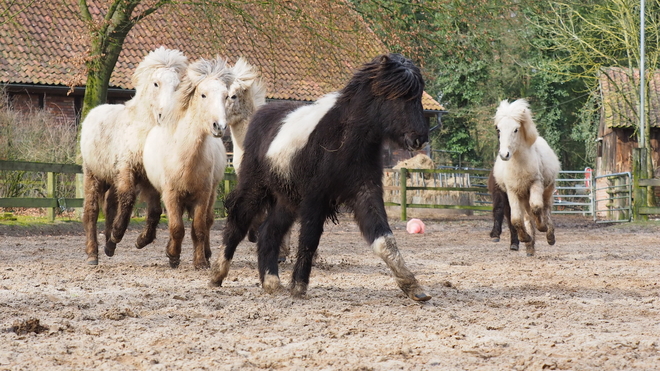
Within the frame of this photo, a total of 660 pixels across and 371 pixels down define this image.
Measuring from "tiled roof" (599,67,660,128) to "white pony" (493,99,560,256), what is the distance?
18561 mm

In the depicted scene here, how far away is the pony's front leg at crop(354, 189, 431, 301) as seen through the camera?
5.53 meters

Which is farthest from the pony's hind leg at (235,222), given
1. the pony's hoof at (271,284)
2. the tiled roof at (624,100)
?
the tiled roof at (624,100)

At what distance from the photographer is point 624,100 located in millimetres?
29562

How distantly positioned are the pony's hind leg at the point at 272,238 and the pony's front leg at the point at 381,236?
0.96 m

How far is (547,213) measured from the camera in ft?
35.0

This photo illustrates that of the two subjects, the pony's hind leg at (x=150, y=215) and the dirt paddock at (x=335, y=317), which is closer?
the dirt paddock at (x=335, y=317)

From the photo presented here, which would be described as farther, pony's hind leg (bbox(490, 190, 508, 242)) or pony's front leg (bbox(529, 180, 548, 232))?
pony's hind leg (bbox(490, 190, 508, 242))

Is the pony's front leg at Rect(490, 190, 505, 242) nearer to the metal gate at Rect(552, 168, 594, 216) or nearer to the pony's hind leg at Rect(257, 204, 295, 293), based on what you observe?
the pony's hind leg at Rect(257, 204, 295, 293)

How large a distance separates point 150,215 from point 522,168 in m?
4.74

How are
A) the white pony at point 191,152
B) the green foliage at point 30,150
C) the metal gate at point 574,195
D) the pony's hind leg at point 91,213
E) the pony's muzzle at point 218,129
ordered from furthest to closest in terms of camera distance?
the metal gate at point 574,195 < the green foliage at point 30,150 < the pony's hind leg at point 91,213 < the white pony at point 191,152 < the pony's muzzle at point 218,129

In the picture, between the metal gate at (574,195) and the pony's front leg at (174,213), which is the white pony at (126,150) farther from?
the metal gate at (574,195)

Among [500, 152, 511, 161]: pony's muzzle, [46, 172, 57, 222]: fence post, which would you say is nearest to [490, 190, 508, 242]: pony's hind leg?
[500, 152, 511, 161]: pony's muzzle

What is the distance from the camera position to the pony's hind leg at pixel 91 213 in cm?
873

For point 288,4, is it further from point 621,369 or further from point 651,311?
point 621,369
